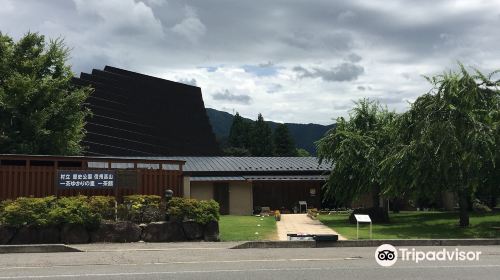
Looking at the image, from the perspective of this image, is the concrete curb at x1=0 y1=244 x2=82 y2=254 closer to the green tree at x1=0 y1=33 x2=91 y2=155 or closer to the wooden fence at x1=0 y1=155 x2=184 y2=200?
the wooden fence at x1=0 y1=155 x2=184 y2=200

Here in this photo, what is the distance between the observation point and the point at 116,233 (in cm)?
1639

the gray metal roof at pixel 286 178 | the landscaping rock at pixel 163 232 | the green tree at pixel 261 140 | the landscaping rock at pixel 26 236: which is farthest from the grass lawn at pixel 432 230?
the green tree at pixel 261 140

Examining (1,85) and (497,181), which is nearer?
(497,181)

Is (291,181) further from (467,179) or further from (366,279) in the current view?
(366,279)

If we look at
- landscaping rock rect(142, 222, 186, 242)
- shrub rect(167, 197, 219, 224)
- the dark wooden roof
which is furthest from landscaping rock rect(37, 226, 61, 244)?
the dark wooden roof

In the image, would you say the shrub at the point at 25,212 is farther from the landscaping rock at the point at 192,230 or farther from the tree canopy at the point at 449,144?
the tree canopy at the point at 449,144

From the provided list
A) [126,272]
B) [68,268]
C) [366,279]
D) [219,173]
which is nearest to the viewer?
[366,279]

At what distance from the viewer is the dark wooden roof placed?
128 ft

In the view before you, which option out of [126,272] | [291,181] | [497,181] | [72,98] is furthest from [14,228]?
[291,181]

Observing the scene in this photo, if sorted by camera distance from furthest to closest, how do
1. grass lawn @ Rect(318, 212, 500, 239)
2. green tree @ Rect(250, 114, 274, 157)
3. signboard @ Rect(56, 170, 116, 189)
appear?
green tree @ Rect(250, 114, 274, 157) → grass lawn @ Rect(318, 212, 500, 239) → signboard @ Rect(56, 170, 116, 189)

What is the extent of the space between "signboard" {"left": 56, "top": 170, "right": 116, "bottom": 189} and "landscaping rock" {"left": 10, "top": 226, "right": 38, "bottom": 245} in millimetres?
2190

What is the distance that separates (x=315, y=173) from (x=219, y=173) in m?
7.38

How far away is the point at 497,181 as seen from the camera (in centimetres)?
2284

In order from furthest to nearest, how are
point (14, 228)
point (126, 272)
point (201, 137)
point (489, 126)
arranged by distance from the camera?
point (201, 137)
point (489, 126)
point (14, 228)
point (126, 272)
